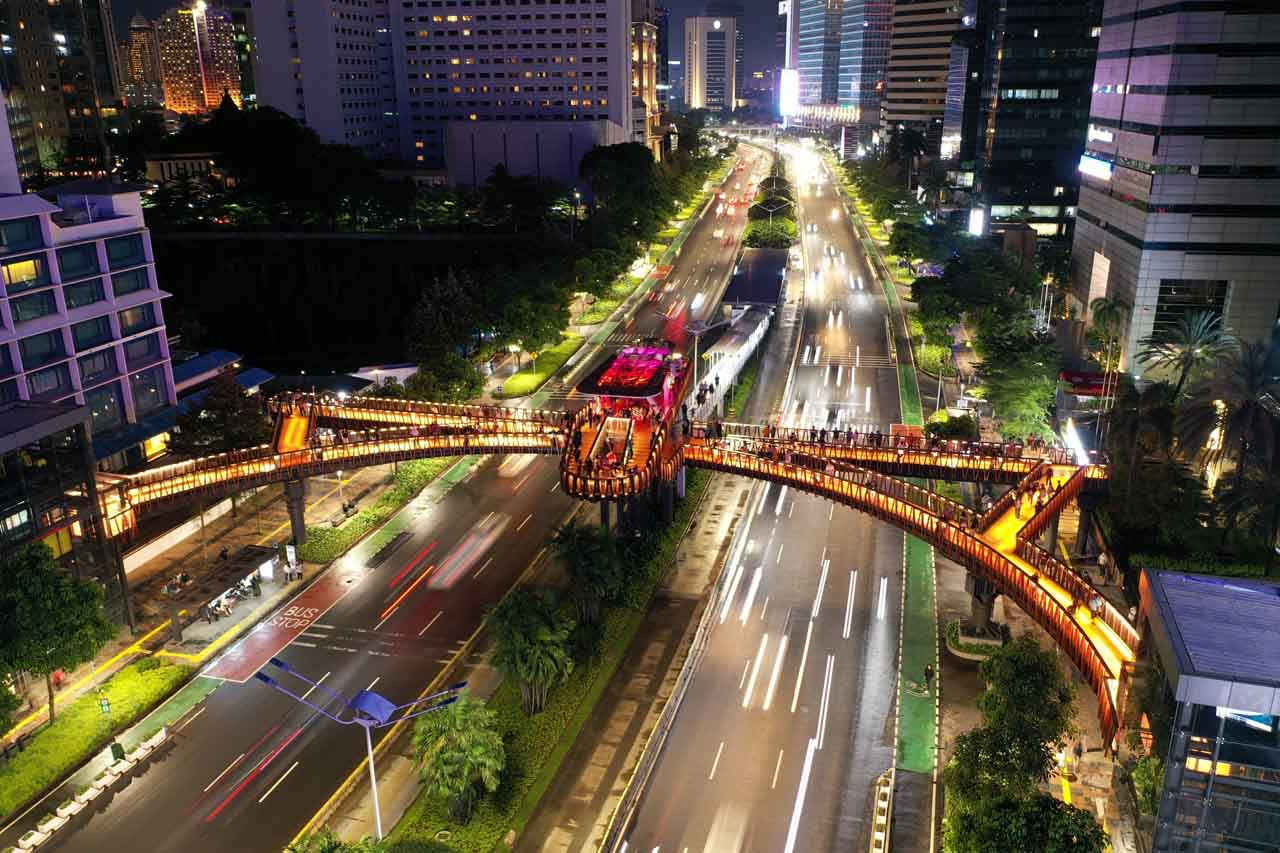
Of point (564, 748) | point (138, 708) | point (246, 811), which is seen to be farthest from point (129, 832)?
point (564, 748)

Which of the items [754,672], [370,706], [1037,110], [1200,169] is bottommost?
[754,672]

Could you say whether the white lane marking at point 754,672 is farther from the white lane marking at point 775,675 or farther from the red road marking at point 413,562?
the red road marking at point 413,562

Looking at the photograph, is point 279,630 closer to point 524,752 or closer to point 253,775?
point 253,775

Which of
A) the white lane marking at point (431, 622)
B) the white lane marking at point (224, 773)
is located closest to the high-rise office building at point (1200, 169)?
the white lane marking at point (431, 622)

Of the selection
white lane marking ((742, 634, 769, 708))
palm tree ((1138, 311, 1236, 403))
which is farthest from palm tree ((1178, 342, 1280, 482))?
white lane marking ((742, 634, 769, 708))

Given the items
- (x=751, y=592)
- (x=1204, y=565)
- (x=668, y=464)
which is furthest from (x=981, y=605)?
(x=668, y=464)

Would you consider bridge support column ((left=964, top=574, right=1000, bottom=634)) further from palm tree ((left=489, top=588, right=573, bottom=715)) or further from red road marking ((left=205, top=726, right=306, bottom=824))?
red road marking ((left=205, top=726, right=306, bottom=824))

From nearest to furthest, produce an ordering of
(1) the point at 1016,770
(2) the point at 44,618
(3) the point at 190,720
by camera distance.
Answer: (1) the point at 1016,770 → (2) the point at 44,618 → (3) the point at 190,720
